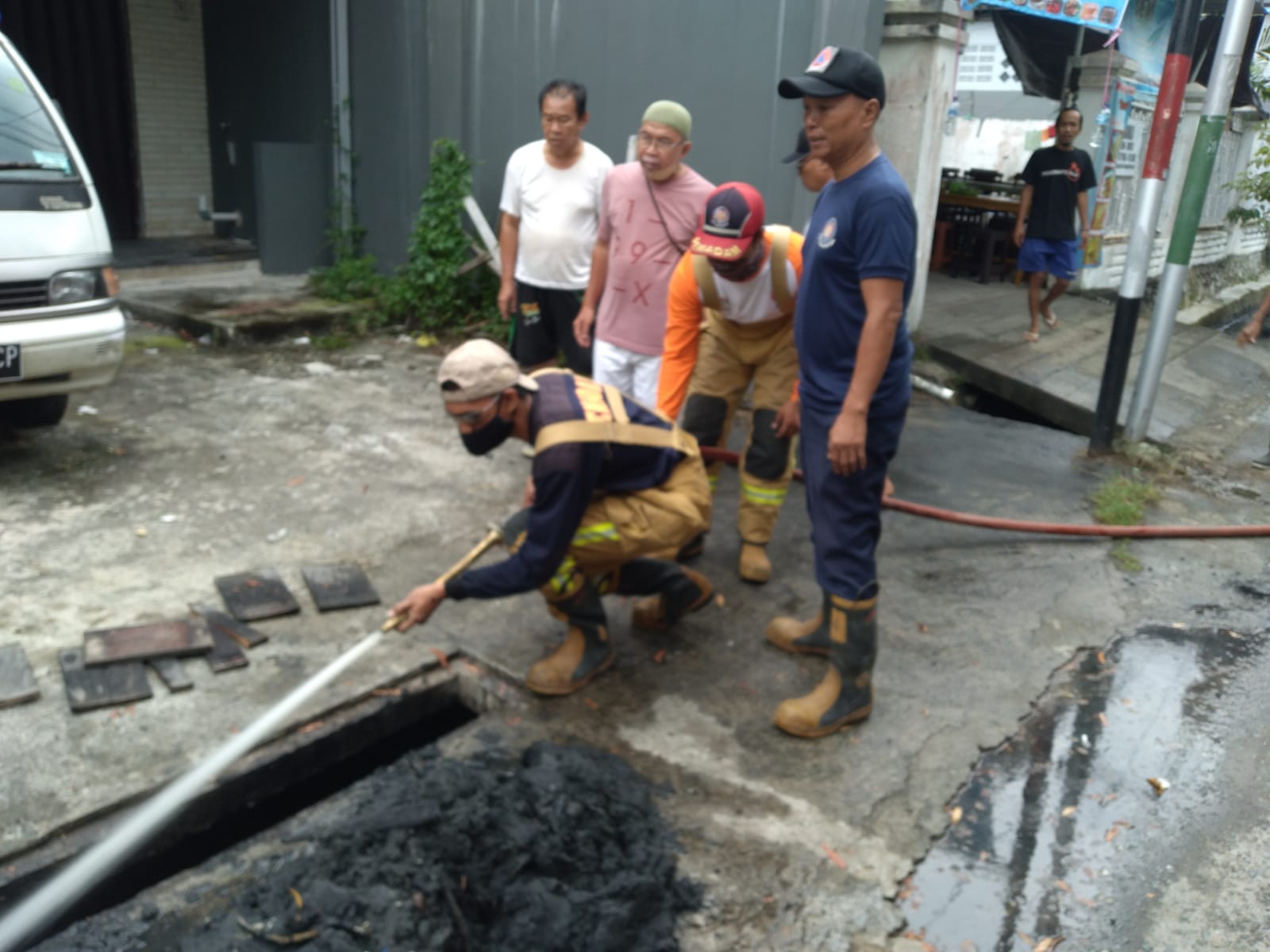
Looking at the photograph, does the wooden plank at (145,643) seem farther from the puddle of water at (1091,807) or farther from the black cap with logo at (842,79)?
the black cap with logo at (842,79)

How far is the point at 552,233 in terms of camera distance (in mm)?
5488

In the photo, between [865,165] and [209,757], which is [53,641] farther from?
[865,165]

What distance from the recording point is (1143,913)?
2.79 m

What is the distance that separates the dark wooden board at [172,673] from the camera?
346 cm

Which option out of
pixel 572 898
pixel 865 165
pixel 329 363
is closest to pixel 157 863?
pixel 572 898

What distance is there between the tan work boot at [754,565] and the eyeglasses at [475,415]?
1.85 metres

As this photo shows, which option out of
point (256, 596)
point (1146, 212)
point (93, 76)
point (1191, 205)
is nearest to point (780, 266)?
point (256, 596)

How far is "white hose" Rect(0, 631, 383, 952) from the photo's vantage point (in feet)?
8.61

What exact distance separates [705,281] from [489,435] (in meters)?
1.40

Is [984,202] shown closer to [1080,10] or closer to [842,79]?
[1080,10]

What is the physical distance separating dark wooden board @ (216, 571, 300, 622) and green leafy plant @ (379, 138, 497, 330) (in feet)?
14.7

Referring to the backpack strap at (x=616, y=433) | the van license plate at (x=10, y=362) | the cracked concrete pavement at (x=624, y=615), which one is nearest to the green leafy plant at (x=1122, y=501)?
the cracked concrete pavement at (x=624, y=615)

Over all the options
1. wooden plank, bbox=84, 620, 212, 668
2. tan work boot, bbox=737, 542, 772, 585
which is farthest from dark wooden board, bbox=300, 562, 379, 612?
tan work boot, bbox=737, 542, 772, 585

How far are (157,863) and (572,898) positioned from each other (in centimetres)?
139
